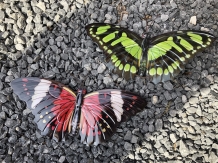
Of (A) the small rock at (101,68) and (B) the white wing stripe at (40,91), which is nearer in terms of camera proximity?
(B) the white wing stripe at (40,91)

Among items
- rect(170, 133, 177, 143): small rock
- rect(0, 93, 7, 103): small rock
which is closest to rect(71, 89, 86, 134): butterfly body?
rect(0, 93, 7, 103): small rock

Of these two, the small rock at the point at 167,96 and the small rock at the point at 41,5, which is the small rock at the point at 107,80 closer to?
the small rock at the point at 167,96

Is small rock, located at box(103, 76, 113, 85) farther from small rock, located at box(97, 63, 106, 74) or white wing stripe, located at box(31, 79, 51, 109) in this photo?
white wing stripe, located at box(31, 79, 51, 109)

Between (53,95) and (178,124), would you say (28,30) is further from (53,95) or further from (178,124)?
(178,124)

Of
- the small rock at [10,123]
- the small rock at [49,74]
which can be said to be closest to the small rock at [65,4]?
the small rock at [49,74]

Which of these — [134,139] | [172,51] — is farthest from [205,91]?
[134,139]
